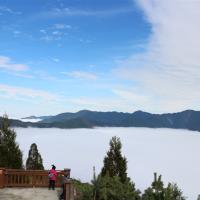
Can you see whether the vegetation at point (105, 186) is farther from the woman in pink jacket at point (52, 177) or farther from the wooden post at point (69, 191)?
the wooden post at point (69, 191)

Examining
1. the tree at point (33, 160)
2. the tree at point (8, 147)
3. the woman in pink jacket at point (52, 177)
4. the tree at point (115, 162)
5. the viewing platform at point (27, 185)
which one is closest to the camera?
the viewing platform at point (27, 185)

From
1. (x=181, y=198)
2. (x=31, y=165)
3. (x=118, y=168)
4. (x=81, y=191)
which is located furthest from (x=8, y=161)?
(x=31, y=165)

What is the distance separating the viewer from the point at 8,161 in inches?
1601

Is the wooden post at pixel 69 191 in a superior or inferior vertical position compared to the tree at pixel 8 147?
inferior

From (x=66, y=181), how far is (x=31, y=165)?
4731 cm

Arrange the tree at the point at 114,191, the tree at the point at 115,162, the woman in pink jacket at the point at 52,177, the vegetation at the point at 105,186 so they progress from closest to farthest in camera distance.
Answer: the vegetation at the point at 105,186 → the tree at the point at 114,191 → the woman in pink jacket at the point at 52,177 → the tree at the point at 115,162

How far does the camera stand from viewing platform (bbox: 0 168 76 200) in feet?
83.3

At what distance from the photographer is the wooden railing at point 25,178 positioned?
27.7 meters

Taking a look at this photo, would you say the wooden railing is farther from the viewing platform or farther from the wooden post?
the wooden post

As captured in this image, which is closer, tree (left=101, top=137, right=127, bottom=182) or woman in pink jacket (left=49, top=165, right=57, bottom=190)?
woman in pink jacket (left=49, top=165, right=57, bottom=190)

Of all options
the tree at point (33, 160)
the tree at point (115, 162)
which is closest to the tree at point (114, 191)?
the tree at point (115, 162)

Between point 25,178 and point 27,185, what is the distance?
723 mm

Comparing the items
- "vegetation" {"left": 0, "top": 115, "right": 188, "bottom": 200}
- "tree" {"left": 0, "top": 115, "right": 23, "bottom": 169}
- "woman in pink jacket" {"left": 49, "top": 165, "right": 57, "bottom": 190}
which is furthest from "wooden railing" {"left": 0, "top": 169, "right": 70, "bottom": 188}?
"tree" {"left": 0, "top": 115, "right": 23, "bottom": 169}

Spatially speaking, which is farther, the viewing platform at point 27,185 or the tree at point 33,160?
the tree at point 33,160
